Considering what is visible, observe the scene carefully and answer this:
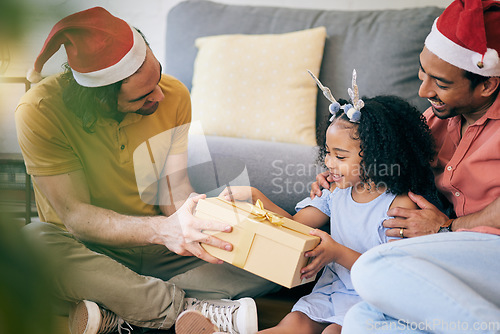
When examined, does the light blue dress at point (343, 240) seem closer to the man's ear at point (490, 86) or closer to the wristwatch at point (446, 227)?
the wristwatch at point (446, 227)

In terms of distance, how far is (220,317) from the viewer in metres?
1.11

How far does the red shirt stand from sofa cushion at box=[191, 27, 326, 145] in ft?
1.93

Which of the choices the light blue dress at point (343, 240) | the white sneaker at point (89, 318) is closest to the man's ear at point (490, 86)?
the light blue dress at point (343, 240)

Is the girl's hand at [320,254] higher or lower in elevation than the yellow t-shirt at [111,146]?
lower

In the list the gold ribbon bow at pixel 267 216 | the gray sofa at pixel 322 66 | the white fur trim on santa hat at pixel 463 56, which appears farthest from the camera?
the gray sofa at pixel 322 66

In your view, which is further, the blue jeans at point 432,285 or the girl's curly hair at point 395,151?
the girl's curly hair at point 395,151

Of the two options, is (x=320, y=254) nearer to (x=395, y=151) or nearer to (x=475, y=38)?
(x=395, y=151)

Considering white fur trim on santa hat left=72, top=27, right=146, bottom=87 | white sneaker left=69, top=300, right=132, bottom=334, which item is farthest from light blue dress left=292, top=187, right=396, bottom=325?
white fur trim on santa hat left=72, top=27, right=146, bottom=87

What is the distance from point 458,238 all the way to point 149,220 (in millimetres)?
673

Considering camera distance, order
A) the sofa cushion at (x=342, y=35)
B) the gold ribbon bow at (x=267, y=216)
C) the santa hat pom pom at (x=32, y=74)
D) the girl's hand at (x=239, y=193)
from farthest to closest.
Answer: the sofa cushion at (x=342, y=35) → the girl's hand at (x=239, y=193) → the gold ribbon bow at (x=267, y=216) → the santa hat pom pom at (x=32, y=74)

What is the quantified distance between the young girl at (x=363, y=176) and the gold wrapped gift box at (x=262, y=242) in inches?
2.7

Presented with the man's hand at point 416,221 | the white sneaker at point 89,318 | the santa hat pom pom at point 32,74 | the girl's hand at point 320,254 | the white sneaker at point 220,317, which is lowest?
the white sneaker at point 220,317

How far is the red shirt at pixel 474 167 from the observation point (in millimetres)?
940

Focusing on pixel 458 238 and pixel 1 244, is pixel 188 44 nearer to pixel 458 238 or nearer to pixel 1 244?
pixel 458 238
